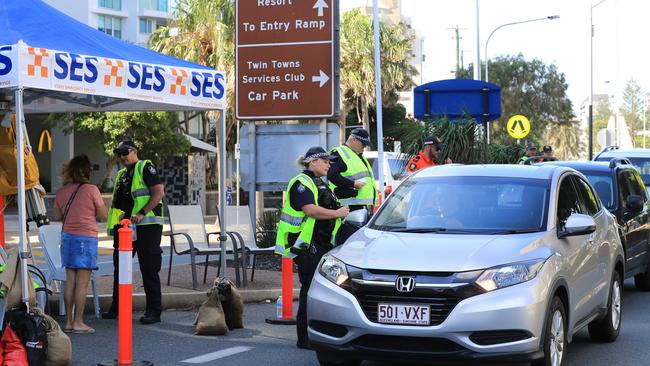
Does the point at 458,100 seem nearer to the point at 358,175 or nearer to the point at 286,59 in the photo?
the point at 286,59

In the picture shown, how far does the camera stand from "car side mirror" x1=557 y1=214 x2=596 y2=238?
7.55 metres

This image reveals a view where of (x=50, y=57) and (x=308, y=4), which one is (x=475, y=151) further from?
(x=50, y=57)

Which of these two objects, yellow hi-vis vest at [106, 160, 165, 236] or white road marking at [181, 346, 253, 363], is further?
yellow hi-vis vest at [106, 160, 165, 236]

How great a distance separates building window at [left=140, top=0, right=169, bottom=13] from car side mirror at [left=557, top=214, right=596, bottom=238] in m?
59.8

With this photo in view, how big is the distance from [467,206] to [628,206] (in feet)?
14.9

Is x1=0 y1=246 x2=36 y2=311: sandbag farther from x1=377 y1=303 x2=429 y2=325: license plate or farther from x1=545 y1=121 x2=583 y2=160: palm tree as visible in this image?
x1=545 y1=121 x2=583 y2=160: palm tree

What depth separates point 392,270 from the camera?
6746 millimetres

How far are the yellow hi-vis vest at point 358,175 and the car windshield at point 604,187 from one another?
3132 mm

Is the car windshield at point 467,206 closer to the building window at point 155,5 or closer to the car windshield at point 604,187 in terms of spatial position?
the car windshield at point 604,187

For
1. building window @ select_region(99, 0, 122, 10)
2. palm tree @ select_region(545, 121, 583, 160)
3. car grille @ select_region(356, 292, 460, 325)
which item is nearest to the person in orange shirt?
car grille @ select_region(356, 292, 460, 325)

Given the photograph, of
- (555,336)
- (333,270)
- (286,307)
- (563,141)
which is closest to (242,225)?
(286,307)

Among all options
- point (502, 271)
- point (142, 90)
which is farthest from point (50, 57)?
point (502, 271)

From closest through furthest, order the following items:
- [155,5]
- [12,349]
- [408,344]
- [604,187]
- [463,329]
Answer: [463,329] → [408,344] → [12,349] → [604,187] → [155,5]

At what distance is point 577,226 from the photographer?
754 centimetres
